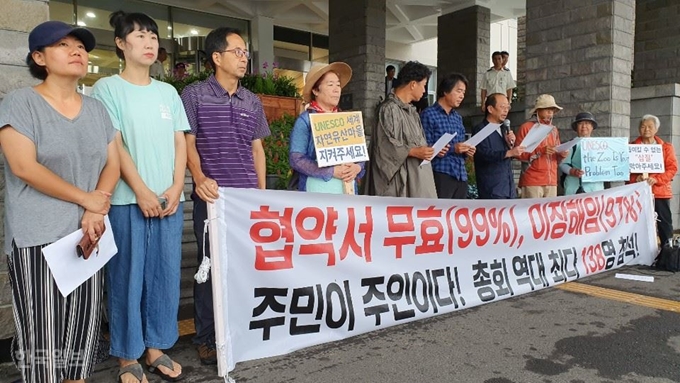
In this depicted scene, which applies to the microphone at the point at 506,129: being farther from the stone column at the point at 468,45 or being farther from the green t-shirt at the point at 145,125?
the stone column at the point at 468,45

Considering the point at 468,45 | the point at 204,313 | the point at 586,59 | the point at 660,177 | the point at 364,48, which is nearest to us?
the point at 204,313

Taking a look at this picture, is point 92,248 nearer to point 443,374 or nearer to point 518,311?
A: point 443,374

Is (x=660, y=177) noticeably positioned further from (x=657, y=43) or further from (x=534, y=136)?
(x=657, y=43)

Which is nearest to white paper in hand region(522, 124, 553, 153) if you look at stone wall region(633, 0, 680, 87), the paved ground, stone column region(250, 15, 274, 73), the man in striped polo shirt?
the paved ground

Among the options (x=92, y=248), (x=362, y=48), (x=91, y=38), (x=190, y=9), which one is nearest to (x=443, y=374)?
(x=92, y=248)

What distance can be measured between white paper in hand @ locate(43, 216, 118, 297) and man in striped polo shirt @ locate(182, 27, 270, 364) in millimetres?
614

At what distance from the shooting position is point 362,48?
1048 centimetres

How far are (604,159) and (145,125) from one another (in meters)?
4.75

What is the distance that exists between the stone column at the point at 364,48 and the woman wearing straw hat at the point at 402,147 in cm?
606

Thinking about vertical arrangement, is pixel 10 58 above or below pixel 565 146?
above

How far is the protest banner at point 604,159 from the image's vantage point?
5.33m

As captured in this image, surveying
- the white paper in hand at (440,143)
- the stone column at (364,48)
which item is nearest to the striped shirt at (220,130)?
the white paper in hand at (440,143)

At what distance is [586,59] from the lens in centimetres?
692

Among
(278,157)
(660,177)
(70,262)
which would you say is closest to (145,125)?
(70,262)
